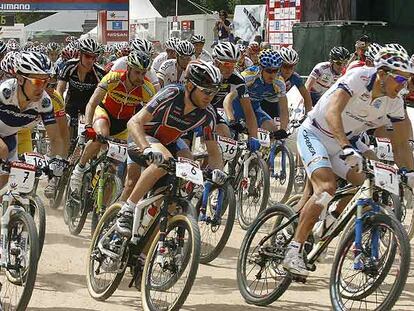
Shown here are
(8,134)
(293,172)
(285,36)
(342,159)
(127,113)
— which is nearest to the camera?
(342,159)

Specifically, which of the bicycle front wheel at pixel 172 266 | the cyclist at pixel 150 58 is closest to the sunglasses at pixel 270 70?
the cyclist at pixel 150 58

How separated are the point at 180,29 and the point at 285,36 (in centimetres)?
1428

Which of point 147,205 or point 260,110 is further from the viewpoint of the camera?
point 260,110

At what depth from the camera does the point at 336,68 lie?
14.1 meters

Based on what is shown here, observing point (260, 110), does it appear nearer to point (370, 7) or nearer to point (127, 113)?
point (127, 113)

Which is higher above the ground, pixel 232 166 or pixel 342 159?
pixel 342 159

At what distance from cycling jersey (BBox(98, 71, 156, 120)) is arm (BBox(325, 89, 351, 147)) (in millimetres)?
3206

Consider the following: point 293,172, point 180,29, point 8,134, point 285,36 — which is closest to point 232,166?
point 293,172

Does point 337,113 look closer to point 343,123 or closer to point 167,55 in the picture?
point 343,123

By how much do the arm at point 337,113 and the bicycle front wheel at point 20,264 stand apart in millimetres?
2204

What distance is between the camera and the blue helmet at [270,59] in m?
10.8

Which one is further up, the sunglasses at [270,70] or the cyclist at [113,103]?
the sunglasses at [270,70]

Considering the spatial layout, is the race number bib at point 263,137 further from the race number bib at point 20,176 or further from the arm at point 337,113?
the race number bib at point 20,176

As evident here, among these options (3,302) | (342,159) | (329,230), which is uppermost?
(342,159)
